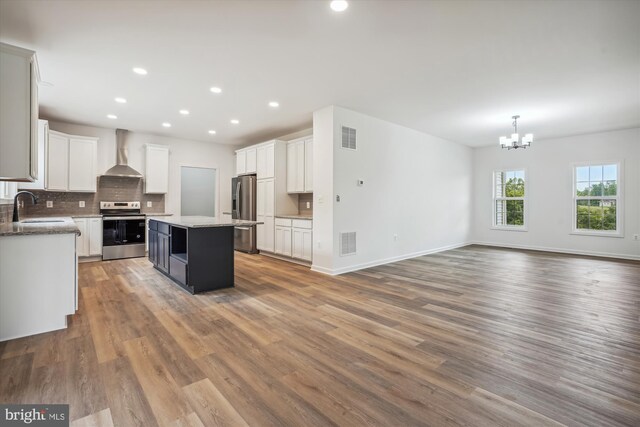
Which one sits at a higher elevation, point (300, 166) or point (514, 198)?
point (300, 166)

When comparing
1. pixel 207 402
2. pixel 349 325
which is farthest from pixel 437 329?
pixel 207 402

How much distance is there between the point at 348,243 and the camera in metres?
5.21

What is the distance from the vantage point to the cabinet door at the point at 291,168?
20.5 feet

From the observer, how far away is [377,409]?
5.66 ft

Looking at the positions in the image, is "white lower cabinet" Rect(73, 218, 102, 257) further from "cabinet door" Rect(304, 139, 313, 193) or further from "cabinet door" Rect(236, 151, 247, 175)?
"cabinet door" Rect(304, 139, 313, 193)

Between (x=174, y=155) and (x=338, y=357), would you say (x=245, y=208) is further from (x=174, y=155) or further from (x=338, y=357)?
(x=338, y=357)

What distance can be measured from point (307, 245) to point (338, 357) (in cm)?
329

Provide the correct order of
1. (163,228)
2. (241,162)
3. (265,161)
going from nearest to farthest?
(163,228) < (265,161) < (241,162)

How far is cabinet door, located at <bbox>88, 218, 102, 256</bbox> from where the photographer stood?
19.3ft

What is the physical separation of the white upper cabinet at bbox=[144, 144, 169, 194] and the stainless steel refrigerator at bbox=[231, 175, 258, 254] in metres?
1.59

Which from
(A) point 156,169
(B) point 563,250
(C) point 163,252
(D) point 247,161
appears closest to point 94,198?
(A) point 156,169

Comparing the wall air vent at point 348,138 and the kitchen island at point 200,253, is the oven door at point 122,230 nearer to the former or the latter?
the kitchen island at point 200,253

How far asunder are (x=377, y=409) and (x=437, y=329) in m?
1.35

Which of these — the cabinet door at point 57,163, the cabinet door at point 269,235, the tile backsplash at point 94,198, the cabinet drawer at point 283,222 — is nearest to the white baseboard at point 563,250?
the cabinet drawer at point 283,222
